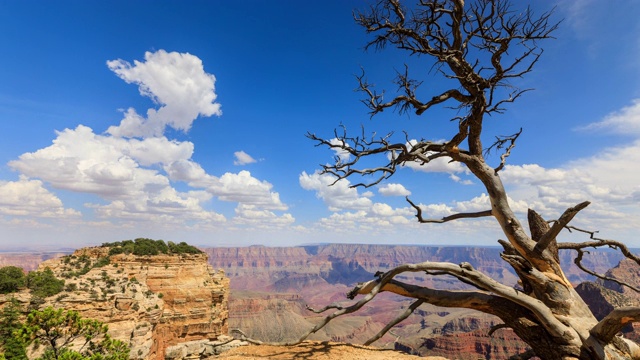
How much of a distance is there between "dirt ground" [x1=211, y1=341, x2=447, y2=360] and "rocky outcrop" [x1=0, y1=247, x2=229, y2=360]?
21.7 meters

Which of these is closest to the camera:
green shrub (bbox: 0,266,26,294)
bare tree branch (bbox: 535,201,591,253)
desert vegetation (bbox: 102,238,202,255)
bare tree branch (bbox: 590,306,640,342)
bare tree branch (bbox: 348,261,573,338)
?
bare tree branch (bbox: 590,306,640,342)

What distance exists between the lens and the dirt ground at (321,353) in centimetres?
781

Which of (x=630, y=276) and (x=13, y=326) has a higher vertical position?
(x=13, y=326)

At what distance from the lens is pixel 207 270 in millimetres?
46219

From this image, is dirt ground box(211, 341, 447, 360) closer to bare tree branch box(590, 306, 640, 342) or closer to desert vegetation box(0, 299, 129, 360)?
bare tree branch box(590, 306, 640, 342)

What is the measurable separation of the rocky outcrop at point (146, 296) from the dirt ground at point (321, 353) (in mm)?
21698

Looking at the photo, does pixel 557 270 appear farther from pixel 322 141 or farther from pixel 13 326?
pixel 13 326

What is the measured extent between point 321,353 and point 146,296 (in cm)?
3376

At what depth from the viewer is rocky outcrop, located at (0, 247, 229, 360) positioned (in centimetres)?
2694

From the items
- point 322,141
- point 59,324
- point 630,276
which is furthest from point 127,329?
point 630,276

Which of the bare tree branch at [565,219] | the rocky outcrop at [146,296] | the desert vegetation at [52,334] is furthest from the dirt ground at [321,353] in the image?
the rocky outcrop at [146,296]

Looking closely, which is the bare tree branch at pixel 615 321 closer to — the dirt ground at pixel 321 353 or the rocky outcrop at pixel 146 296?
the dirt ground at pixel 321 353

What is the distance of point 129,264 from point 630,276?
705 feet

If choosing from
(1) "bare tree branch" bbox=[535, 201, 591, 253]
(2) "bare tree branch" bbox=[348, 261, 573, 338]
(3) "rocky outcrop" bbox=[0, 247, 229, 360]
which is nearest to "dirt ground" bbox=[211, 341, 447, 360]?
(2) "bare tree branch" bbox=[348, 261, 573, 338]
